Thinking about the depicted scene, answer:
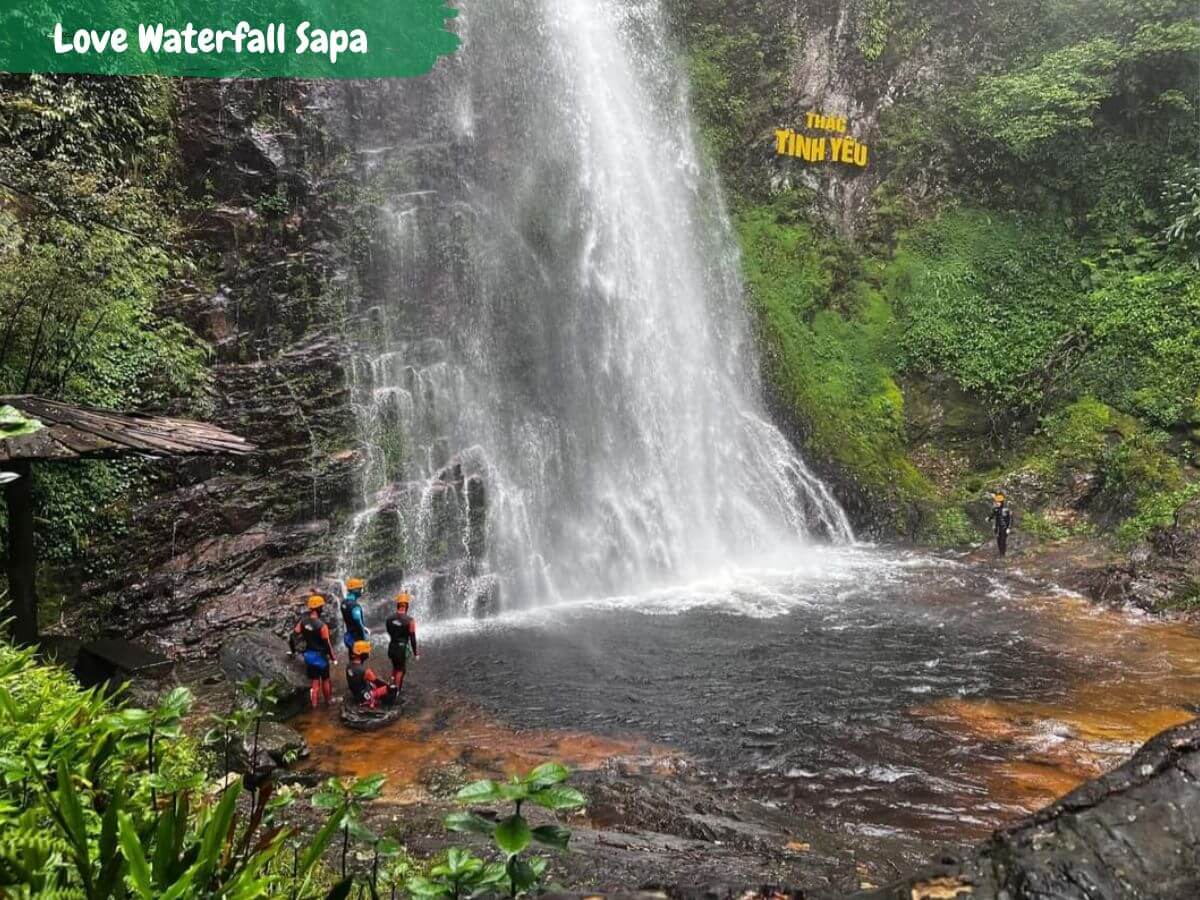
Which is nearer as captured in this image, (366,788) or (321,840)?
(321,840)

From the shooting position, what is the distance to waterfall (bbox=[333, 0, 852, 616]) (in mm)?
13211

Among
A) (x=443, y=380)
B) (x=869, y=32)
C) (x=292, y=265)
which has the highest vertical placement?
(x=869, y=32)

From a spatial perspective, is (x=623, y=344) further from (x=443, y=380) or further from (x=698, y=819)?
(x=698, y=819)

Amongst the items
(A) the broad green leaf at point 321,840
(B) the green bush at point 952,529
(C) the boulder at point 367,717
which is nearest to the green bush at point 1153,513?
(B) the green bush at point 952,529

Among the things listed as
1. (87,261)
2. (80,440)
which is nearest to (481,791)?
(80,440)

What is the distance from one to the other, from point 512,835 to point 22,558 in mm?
6533

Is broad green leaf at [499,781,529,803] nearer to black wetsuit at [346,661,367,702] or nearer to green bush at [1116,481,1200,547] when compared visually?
black wetsuit at [346,661,367,702]

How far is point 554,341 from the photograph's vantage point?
1557 centimetres

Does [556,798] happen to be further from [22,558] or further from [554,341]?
[554,341]

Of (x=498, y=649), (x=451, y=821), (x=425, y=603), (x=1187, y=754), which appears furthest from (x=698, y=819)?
(x=425, y=603)

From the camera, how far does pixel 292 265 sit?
13117 mm

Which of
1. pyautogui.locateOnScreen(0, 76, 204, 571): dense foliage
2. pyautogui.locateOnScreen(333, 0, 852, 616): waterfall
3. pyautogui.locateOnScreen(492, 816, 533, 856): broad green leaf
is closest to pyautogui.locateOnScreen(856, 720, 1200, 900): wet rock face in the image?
pyautogui.locateOnScreen(492, 816, 533, 856): broad green leaf

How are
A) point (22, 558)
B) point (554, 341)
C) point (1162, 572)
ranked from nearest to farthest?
point (22, 558)
point (1162, 572)
point (554, 341)

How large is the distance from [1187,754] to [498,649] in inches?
342
